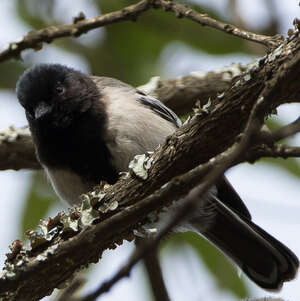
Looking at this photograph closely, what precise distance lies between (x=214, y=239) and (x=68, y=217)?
1503 mm

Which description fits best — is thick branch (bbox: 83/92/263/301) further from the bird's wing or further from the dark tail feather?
the bird's wing

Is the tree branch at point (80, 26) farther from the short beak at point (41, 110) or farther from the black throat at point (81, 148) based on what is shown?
the black throat at point (81, 148)

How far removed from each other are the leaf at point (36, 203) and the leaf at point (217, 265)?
1.09 m

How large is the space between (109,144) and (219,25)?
99 centimetres

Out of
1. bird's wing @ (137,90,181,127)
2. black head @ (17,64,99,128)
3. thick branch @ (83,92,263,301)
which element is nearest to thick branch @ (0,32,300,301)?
thick branch @ (83,92,263,301)

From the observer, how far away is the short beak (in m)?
4.08

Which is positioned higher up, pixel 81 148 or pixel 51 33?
pixel 51 33

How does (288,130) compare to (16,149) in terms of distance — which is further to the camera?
(16,149)

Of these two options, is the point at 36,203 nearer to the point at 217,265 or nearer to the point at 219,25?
the point at 217,265

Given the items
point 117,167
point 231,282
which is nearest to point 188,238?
point 231,282

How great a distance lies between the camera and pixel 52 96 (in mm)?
4230

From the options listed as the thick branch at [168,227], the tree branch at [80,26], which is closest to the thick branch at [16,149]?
the tree branch at [80,26]

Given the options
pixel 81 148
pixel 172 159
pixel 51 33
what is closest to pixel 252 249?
pixel 81 148

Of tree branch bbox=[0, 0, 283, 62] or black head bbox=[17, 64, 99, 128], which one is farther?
black head bbox=[17, 64, 99, 128]
